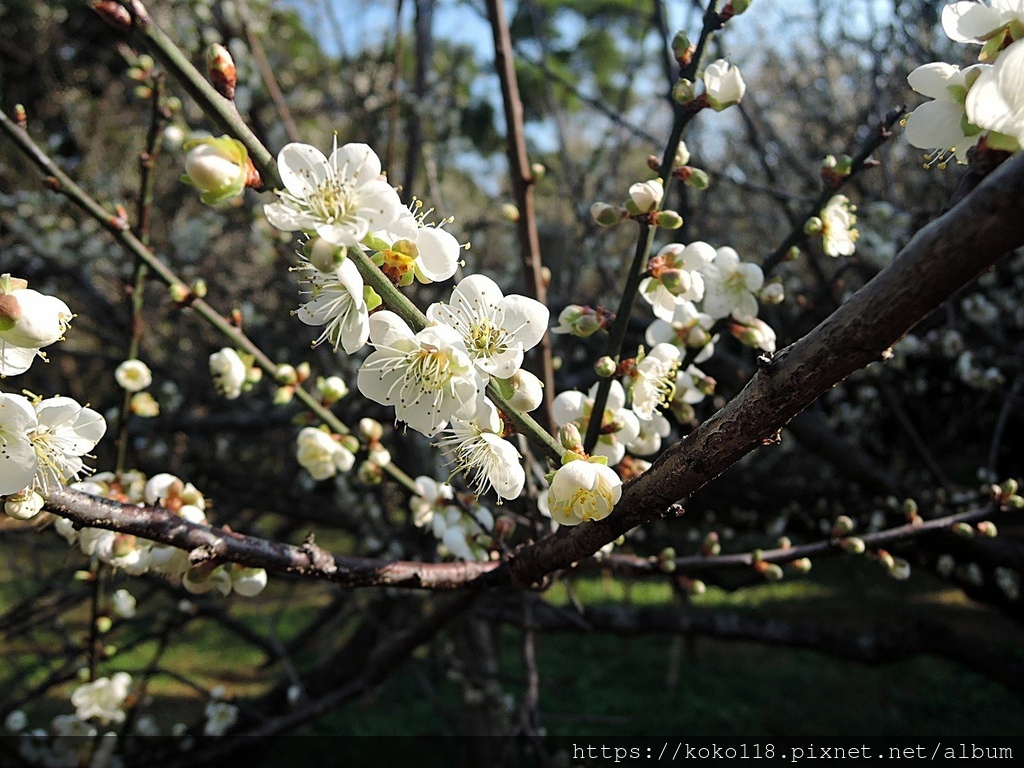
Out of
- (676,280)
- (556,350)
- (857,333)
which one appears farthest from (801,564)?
(556,350)

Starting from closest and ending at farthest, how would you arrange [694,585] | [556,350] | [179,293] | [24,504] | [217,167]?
[217,167] → [24,504] → [179,293] → [694,585] → [556,350]

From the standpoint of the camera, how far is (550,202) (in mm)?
9688

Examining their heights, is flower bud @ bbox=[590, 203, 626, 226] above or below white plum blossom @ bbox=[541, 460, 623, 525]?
above

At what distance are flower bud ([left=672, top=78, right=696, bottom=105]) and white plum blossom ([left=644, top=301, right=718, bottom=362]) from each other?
1.10 ft

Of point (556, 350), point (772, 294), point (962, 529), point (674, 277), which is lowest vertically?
point (962, 529)

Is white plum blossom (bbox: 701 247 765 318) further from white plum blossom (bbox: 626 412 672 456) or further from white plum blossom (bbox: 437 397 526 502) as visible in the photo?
white plum blossom (bbox: 437 397 526 502)

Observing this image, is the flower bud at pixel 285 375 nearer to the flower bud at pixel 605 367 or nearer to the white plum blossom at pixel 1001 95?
the flower bud at pixel 605 367

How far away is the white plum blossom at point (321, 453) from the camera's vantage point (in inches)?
60.9

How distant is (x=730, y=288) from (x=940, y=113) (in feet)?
1.87

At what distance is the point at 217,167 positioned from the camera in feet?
2.47

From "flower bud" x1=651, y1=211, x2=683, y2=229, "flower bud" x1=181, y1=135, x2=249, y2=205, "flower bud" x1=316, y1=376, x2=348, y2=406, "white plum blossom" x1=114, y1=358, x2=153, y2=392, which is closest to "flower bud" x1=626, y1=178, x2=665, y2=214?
"flower bud" x1=651, y1=211, x2=683, y2=229

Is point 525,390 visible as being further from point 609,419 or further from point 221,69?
point 221,69

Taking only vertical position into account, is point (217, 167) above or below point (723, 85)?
below

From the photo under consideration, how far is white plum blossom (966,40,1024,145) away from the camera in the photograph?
0.76 m
